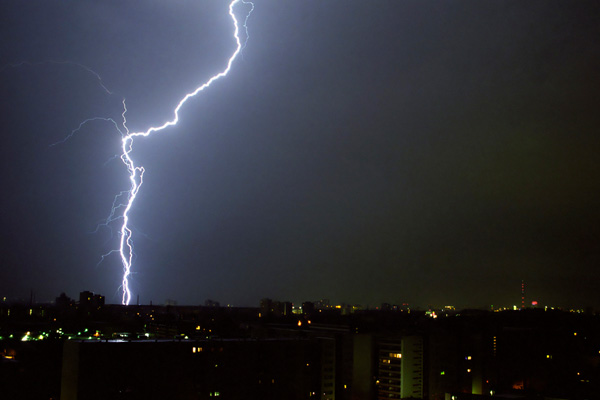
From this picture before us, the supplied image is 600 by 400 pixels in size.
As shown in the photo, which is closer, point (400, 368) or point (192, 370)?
point (192, 370)

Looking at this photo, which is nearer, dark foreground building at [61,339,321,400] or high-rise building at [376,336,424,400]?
dark foreground building at [61,339,321,400]

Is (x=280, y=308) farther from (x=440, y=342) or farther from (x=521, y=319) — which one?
(x=440, y=342)

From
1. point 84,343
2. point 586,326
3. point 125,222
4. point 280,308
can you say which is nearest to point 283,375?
point 84,343

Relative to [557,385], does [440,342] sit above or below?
above

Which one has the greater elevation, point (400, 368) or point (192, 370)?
point (192, 370)

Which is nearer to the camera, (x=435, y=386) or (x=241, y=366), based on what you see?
(x=241, y=366)

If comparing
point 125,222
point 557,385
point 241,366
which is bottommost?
point 557,385

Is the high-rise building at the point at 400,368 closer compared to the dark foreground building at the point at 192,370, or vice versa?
the dark foreground building at the point at 192,370

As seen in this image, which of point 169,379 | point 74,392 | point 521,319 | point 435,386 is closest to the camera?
point 74,392
